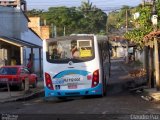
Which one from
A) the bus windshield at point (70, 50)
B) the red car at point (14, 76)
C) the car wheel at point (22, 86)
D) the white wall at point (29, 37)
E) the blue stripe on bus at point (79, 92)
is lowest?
the car wheel at point (22, 86)

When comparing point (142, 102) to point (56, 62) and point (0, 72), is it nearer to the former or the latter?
point (56, 62)

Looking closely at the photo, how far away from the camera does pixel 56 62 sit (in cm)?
2159

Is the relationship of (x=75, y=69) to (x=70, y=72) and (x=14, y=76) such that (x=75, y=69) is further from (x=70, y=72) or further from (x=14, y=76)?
(x=14, y=76)

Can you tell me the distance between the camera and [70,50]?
21.8 m

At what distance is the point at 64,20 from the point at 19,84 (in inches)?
3149

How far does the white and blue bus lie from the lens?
21375 millimetres

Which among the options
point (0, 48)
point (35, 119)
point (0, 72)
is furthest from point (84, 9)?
point (35, 119)

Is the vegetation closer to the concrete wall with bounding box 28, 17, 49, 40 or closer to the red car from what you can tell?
the concrete wall with bounding box 28, 17, 49, 40

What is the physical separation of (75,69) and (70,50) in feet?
2.88

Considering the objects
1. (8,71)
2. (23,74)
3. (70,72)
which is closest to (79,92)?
(70,72)

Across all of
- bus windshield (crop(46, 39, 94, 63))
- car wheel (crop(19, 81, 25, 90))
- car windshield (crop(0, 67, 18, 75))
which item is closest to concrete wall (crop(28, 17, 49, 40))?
car windshield (crop(0, 67, 18, 75))

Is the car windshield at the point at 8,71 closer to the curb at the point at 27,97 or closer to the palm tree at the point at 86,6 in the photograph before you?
the curb at the point at 27,97

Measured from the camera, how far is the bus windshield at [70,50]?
21.5 metres

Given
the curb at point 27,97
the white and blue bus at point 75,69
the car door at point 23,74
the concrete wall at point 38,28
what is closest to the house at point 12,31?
the car door at point 23,74
